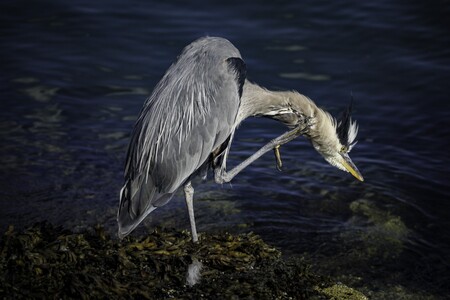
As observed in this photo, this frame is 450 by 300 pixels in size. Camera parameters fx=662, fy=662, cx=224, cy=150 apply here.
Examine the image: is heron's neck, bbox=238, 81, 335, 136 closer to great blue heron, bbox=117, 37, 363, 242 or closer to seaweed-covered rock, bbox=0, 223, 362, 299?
great blue heron, bbox=117, 37, 363, 242

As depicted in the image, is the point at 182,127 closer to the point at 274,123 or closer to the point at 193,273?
the point at 193,273

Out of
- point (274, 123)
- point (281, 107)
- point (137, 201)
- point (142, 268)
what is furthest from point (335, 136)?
point (274, 123)

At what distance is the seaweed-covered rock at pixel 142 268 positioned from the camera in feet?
13.8

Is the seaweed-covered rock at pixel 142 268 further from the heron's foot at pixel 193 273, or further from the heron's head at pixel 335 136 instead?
the heron's head at pixel 335 136

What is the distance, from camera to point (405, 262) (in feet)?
18.9

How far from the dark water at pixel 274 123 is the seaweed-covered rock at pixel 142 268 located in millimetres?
1067

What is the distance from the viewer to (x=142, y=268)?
4.52 meters

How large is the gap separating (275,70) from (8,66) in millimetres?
3896

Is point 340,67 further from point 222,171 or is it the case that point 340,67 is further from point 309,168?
point 222,171

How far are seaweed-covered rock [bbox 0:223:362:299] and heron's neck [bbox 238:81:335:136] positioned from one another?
3.96ft

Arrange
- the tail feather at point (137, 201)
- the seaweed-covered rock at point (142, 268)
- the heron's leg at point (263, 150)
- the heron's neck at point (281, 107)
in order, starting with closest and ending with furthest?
1. the seaweed-covered rock at point (142, 268)
2. the tail feather at point (137, 201)
3. the heron's neck at point (281, 107)
4. the heron's leg at point (263, 150)

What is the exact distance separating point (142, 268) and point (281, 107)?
192 centimetres

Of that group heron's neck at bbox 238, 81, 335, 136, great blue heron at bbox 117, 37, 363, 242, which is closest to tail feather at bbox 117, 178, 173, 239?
great blue heron at bbox 117, 37, 363, 242

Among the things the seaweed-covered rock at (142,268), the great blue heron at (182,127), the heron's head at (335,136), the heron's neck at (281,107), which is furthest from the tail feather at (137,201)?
the heron's head at (335,136)
